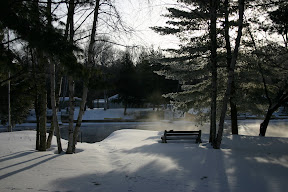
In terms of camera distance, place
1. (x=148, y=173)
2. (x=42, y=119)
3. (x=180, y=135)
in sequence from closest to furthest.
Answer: (x=148, y=173) → (x=42, y=119) → (x=180, y=135)

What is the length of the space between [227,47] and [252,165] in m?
7.81

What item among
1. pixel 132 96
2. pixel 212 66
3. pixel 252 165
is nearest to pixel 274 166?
pixel 252 165

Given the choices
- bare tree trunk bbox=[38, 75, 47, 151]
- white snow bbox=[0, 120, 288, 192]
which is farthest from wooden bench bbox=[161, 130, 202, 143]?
bare tree trunk bbox=[38, 75, 47, 151]

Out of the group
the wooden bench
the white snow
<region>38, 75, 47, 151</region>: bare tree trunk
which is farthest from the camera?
the wooden bench

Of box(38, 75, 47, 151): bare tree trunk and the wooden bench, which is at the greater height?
box(38, 75, 47, 151): bare tree trunk

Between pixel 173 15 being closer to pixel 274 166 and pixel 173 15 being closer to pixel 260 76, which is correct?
pixel 260 76

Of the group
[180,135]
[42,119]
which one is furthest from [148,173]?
[180,135]

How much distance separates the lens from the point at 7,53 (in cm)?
485

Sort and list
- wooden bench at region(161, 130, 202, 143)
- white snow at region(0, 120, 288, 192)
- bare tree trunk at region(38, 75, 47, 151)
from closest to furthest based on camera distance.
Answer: white snow at region(0, 120, 288, 192)
bare tree trunk at region(38, 75, 47, 151)
wooden bench at region(161, 130, 202, 143)

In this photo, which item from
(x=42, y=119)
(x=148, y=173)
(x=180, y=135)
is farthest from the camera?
(x=180, y=135)

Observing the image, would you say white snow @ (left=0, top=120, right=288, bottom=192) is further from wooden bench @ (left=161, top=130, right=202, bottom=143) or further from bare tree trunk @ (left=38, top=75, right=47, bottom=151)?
wooden bench @ (left=161, top=130, right=202, bottom=143)

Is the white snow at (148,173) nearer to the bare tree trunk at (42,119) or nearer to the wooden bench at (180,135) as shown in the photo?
the bare tree trunk at (42,119)

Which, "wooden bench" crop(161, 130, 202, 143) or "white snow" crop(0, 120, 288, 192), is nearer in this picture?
"white snow" crop(0, 120, 288, 192)

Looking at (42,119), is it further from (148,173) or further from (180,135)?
(180,135)
